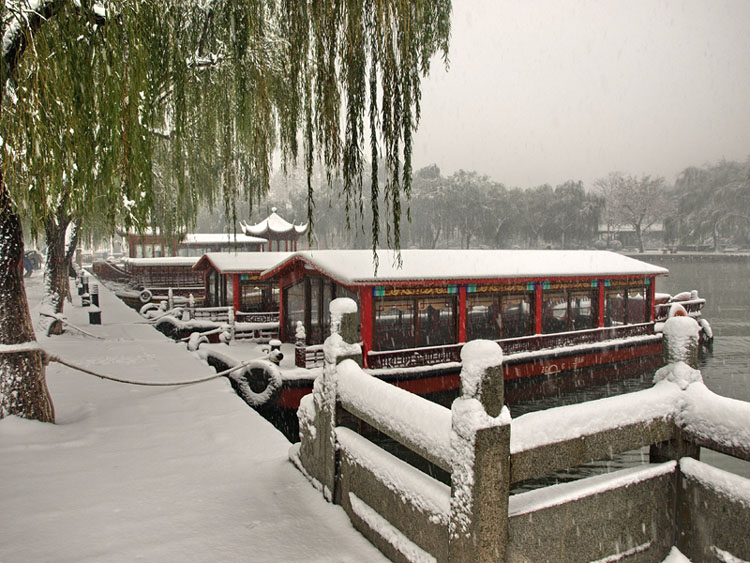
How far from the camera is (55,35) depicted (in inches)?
134

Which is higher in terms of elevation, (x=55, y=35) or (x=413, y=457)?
(x=55, y=35)

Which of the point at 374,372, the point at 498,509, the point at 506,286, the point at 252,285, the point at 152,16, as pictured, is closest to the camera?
the point at 498,509

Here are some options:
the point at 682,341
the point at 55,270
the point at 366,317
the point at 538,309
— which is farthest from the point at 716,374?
the point at 55,270

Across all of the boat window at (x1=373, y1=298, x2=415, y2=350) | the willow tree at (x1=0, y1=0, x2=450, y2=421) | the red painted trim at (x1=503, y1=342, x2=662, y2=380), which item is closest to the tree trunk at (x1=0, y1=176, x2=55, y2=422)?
the willow tree at (x1=0, y1=0, x2=450, y2=421)

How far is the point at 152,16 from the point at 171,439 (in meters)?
4.08

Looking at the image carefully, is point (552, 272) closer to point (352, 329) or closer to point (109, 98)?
point (352, 329)

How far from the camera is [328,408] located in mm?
4176

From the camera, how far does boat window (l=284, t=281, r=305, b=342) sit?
48.0 feet

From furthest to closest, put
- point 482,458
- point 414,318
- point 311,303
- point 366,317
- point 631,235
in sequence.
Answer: point 631,235 < point 311,303 < point 414,318 < point 366,317 < point 482,458

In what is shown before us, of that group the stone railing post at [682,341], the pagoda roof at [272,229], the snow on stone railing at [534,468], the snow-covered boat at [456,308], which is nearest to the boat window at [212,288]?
the snow-covered boat at [456,308]

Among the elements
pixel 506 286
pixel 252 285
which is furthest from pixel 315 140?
pixel 252 285

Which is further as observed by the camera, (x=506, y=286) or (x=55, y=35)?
(x=506, y=286)

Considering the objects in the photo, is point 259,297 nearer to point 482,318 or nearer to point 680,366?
point 482,318

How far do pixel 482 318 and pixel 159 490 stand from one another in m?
13.9
